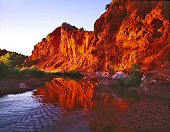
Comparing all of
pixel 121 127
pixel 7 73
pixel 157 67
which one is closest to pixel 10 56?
pixel 7 73

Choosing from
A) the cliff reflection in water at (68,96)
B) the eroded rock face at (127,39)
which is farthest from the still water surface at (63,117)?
the eroded rock face at (127,39)

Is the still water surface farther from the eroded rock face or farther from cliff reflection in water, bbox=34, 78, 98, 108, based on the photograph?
the eroded rock face

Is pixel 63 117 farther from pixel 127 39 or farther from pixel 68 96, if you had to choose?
pixel 127 39

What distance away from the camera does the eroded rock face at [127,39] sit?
109ft

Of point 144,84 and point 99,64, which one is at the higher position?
point 99,64

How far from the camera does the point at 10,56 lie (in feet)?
303

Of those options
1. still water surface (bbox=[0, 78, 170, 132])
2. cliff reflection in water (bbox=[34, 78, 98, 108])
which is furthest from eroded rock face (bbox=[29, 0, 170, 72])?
still water surface (bbox=[0, 78, 170, 132])

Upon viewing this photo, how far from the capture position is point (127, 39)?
133ft

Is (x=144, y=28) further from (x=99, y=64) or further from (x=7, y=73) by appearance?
(x=7, y=73)

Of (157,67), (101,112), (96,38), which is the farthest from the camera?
(96,38)

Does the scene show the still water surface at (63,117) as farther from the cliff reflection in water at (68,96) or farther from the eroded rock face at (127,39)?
the eroded rock face at (127,39)

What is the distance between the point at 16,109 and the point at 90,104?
4.91m

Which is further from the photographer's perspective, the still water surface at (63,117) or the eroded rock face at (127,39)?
the eroded rock face at (127,39)

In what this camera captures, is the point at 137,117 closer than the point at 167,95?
Yes
